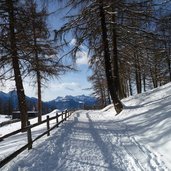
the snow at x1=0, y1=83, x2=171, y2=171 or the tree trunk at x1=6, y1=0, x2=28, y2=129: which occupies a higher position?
the tree trunk at x1=6, y1=0, x2=28, y2=129

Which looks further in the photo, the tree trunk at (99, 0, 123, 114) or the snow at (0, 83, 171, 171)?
the tree trunk at (99, 0, 123, 114)

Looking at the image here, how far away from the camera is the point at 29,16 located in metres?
17.4

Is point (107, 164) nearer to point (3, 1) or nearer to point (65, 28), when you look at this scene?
point (3, 1)

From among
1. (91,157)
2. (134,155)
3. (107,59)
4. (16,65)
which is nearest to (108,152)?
(91,157)

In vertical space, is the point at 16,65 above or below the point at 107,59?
below

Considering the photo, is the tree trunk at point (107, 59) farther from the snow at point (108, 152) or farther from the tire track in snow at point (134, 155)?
the tire track in snow at point (134, 155)

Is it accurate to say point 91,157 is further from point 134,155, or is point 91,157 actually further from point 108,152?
point 134,155

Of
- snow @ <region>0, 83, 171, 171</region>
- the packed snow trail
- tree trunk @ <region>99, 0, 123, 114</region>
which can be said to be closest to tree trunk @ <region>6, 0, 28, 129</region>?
tree trunk @ <region>99, 0, 123, 114</region>

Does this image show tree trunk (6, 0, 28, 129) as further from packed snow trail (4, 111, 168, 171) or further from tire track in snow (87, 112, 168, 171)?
tire track in snow (87, 112, 168, 171)

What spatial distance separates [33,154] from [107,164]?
2689 millimetres

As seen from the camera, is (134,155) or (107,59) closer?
(134,155)

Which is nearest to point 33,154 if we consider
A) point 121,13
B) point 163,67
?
point 121,13

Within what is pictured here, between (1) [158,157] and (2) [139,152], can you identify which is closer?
(1) [158,157]

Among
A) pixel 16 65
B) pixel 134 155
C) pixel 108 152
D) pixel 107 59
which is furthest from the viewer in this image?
pixel 107 59
